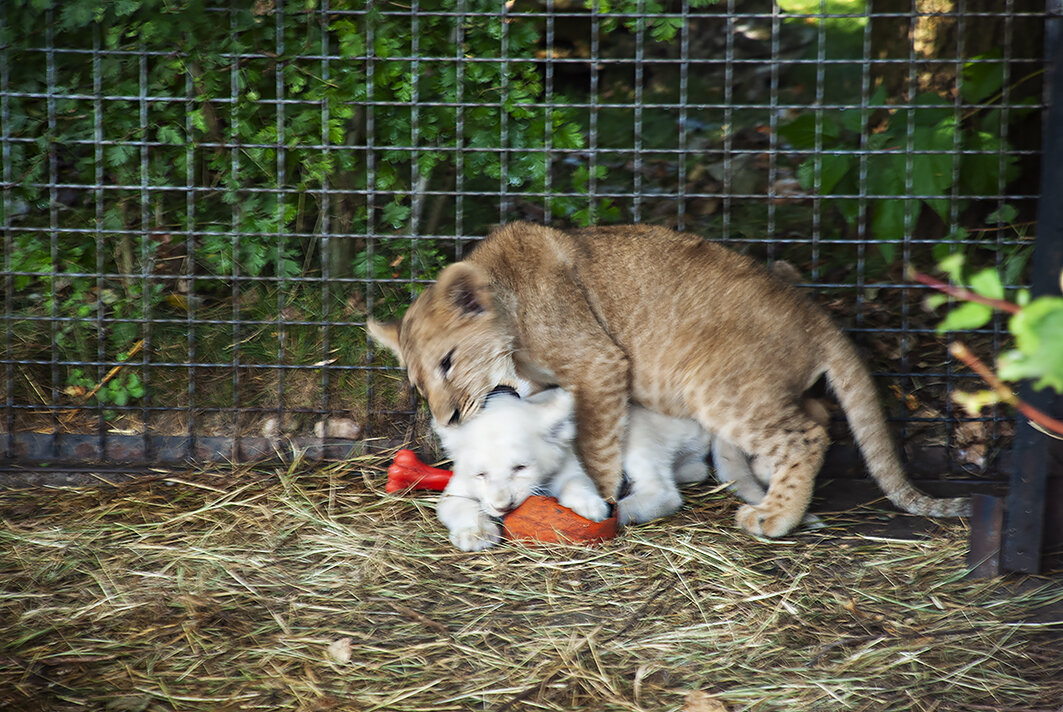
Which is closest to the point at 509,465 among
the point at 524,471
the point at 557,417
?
the point at 524,471

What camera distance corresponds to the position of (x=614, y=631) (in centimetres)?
295

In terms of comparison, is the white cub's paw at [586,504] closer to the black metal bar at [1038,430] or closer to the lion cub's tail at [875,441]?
the lion cub's tail at [875,441]

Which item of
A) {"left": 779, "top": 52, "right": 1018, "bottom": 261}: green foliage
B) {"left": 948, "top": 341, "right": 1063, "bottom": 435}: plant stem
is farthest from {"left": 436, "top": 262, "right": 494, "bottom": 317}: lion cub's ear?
{"left": 948, "top": 341, "right": 1063, "bottom": 435}: plant stem

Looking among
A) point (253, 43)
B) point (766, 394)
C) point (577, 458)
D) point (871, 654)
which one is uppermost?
point (253, 43)

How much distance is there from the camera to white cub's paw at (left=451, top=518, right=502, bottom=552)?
3.51 m

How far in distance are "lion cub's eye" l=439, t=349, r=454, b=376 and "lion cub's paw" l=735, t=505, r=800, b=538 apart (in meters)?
1.32

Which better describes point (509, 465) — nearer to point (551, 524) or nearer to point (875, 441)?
point (551, 524)

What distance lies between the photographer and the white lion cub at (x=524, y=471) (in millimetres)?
3480

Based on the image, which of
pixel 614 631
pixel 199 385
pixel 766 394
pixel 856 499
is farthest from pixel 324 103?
pixel 856 499

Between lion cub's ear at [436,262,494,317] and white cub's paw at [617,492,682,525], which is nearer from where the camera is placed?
lion cub's ear at [436,262,494,317]

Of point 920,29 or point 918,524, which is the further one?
point 920,29

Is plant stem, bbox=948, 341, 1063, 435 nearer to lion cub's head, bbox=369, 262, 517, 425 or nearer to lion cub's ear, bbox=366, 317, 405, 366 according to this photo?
lion cub's head, bbox=369, 262, 517, 425

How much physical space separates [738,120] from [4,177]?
4.90m

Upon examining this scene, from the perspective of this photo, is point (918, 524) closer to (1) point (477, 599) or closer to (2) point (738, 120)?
(1) point (477, 599)
